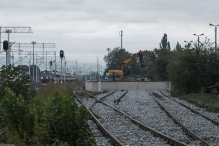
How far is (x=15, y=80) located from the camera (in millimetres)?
15125

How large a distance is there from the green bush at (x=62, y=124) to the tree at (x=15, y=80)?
7.65m

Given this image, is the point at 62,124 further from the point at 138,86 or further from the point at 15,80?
the point at 138,86

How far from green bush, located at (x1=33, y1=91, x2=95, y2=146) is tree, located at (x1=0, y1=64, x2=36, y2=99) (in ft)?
25.1

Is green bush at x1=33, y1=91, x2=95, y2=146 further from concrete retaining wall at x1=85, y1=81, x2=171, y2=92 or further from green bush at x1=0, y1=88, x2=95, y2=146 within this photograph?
concrete retaining wall at x1=85, y1=81, x2=171, y2=92

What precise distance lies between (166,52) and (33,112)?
69.2 metres

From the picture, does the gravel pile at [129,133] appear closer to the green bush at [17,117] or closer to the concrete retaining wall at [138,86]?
the green bush at [17,117]

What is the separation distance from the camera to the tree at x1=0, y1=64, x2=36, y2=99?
1494 cm

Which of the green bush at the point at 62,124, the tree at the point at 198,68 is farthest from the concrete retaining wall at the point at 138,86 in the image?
the green bush at the point at 62,124

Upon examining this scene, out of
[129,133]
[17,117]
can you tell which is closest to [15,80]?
[17,117]

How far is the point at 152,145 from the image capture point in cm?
966

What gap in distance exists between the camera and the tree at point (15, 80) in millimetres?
14938

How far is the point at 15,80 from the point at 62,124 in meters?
8.43

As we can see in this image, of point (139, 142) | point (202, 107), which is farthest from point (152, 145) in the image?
point (202, 107)

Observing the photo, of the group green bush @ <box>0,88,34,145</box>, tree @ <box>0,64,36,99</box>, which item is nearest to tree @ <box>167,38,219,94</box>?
tree @ <box>0,64,36,99</box>
